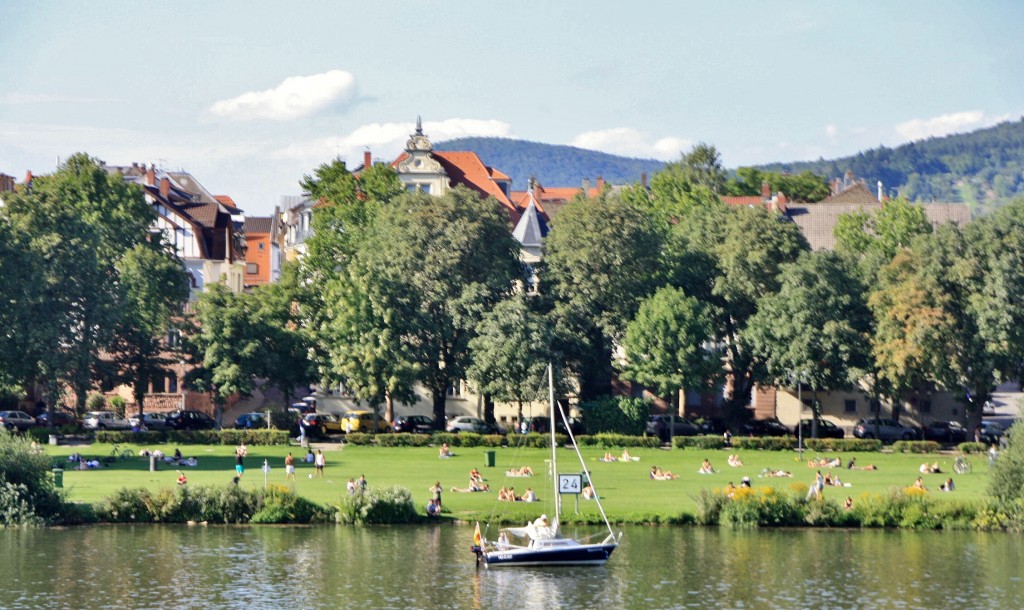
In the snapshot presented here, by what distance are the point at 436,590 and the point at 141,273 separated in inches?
2747

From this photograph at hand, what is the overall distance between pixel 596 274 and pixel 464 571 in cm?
5242

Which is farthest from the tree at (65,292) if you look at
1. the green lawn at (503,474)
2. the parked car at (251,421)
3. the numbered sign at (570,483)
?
the numbered sign at (570,483)

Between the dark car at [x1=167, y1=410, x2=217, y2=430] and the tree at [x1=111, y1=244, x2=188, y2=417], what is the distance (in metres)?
2.54

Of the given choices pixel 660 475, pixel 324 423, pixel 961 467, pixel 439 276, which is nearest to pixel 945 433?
pixel 961 467

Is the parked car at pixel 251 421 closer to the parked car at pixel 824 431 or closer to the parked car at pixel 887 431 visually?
the parked car at pixel 824 431

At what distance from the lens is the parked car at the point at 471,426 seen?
115938mm

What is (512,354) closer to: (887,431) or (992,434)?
(887,431)

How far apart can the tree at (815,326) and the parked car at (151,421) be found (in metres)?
43.6

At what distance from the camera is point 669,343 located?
11256 centimetres

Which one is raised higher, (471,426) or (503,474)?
(471,426)

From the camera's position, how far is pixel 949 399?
12938cm

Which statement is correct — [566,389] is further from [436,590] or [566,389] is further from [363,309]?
[436,590]

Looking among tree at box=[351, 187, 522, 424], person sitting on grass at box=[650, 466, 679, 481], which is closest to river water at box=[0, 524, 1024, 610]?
person sitting on grass at box=[650, 466, 679, 481]

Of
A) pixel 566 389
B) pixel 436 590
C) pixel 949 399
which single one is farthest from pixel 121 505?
pixel 949 399
